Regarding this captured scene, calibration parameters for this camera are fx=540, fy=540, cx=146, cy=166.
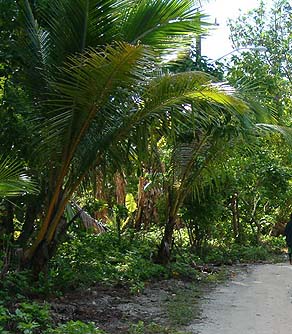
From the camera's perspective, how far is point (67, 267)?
808 cm

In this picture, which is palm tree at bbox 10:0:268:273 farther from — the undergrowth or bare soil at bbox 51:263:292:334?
bare soil at bbox 51:263:292:334

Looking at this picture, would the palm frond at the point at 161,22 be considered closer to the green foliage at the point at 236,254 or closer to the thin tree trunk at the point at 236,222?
the green foliage at the point at 236,254

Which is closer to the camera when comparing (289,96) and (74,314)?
(74,314)

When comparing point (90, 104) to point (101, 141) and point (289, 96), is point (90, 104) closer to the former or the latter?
point (101, 141)

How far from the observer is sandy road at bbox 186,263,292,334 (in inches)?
244

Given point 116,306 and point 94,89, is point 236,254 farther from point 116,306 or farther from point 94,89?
point 94,89

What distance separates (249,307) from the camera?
7.55m

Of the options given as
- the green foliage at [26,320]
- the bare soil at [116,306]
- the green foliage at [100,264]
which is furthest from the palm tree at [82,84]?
the green foliage at [26,320]

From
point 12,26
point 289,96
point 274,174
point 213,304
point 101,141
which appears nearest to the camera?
point 101,141

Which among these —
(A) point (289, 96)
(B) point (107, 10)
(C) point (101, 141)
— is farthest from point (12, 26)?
(A) point (289, 96)

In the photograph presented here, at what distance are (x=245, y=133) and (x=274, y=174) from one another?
603 cm

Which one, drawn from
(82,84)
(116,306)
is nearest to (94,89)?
(82,84)

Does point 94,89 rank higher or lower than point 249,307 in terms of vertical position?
higher

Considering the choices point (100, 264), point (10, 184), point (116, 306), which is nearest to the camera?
point (10, 184)
